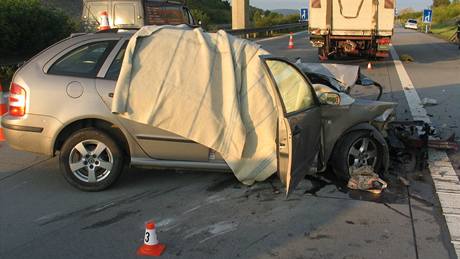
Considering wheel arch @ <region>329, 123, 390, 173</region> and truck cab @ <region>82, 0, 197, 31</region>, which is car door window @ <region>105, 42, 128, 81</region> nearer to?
wheel arch @ <region>329, 123, 390, 173</region>

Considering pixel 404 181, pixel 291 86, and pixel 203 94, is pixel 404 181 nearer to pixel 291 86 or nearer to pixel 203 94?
pixel 291 86

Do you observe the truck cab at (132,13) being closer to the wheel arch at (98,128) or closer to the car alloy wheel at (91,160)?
the wheel arch at (98,128)

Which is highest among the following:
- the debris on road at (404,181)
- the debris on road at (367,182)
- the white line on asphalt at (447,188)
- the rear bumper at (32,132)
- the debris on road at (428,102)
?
the rear bumper at (32,132)

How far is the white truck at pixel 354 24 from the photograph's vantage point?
17.4 m

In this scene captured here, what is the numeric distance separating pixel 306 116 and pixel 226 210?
1179 millimetres

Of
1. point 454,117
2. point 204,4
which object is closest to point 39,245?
point 454,117

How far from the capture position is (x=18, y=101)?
5277mm

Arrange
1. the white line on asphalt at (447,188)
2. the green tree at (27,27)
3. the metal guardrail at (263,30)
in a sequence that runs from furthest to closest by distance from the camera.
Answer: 1. the metal guardrail at (263,30)
2. the green tree at (27,27)
3. the white line on asphalt at (447,188)

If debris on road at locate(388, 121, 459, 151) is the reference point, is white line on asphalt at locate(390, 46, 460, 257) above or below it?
below

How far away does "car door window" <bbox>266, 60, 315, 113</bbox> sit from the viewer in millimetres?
4980

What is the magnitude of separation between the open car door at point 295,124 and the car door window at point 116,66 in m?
1.49

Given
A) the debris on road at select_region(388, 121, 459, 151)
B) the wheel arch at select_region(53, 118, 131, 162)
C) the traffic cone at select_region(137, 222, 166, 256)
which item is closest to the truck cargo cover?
the wheel arch at select_region(53, 118, 131, 162)

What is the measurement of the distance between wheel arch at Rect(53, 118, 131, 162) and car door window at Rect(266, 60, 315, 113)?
1695 millimetres

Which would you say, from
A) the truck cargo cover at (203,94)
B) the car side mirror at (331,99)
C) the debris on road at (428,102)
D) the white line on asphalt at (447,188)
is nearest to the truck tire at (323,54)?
the debris on road at (428,102)
